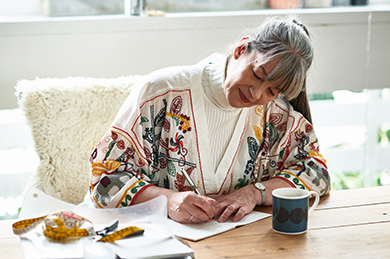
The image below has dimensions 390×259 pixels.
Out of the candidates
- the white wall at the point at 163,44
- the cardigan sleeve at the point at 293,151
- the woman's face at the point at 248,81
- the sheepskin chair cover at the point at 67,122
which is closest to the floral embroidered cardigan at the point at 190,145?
the cardigan sleeve at the point at 293,151

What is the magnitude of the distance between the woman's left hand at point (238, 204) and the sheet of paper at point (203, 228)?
0.02 metres

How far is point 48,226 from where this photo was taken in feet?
3.71

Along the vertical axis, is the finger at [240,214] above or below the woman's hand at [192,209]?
below

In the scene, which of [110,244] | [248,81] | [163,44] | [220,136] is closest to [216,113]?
[220,136]

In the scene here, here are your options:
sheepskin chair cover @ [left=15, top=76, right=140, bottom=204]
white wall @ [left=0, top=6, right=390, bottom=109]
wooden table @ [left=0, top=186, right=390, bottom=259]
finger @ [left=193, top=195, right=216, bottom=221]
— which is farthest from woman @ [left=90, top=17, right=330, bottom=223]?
white wall @ [left=0, top=6, right=390, bottom=109]

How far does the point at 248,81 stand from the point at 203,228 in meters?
0.42

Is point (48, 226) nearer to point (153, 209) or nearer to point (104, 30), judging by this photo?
point (153, 209)

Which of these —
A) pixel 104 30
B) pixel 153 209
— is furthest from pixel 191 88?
pixel 104 30

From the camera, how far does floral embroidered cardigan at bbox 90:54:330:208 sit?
4.79ft

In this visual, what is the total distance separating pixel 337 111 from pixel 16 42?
1723mm

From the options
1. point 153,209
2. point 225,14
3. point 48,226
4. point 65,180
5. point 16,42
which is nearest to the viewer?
point 48,226

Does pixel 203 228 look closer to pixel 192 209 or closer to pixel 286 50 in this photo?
pixel 192 209

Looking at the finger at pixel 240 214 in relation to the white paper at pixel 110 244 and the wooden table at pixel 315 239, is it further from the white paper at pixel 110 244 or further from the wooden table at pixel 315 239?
the white paper at pixel 110 244

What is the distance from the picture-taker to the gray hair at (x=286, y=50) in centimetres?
142
